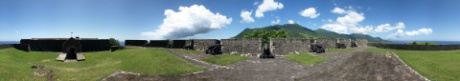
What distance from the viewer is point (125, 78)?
14.9m

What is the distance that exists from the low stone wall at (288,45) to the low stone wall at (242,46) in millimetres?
1402

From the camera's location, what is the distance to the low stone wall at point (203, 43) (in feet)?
112

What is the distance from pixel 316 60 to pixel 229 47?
39.0ft

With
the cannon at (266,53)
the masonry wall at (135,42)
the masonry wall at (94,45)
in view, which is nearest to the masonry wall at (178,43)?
the masonry wall at (135,42)

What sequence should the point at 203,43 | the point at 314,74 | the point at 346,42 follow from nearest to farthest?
1. the point at 314,74
2. the point at 203,43
3. the point at 346,42

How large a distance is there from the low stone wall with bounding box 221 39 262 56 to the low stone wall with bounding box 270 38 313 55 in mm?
1402

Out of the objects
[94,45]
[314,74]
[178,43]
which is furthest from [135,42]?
[314,74]

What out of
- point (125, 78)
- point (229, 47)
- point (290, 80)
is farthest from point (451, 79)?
point (229, 47)

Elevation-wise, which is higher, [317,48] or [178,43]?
[178,43]

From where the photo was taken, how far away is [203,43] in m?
35.2

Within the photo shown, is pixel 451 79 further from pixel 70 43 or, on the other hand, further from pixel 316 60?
pixel 70 43

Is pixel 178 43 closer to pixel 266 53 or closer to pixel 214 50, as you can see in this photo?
pixel 214 50

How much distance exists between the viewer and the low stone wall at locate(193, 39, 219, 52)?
1347 inches

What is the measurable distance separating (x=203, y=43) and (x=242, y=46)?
6.26 metres
